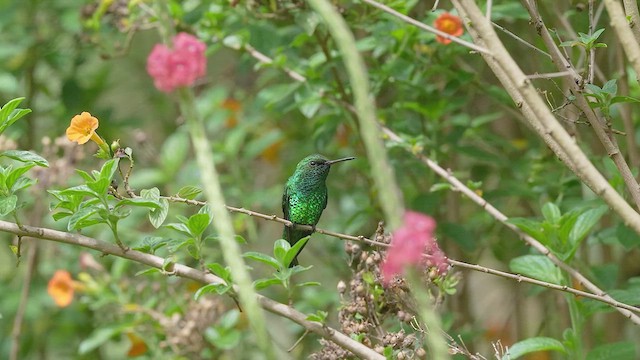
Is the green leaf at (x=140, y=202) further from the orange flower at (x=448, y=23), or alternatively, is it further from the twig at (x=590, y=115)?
the orange flower at (x=448, y=23)

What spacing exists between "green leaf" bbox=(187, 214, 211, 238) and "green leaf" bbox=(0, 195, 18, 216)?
42cm

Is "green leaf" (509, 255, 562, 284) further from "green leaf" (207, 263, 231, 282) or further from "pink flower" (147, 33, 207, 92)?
"pink flower" (147, 33, 207, 92)

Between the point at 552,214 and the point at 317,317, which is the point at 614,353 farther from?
the point at 317,317

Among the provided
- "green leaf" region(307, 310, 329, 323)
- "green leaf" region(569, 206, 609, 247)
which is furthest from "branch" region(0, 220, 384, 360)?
"green leaf" region(569, 206, 609, 247)

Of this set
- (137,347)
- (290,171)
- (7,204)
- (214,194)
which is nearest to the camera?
(214,194)

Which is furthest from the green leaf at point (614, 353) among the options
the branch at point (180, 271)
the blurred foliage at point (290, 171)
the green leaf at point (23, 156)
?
the green leaf at point (23, 156)

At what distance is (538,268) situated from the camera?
8.48 feet

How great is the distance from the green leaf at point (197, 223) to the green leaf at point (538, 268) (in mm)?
943

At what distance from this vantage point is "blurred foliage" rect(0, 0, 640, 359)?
254 centimetres

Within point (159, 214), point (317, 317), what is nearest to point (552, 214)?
point (317, 317)

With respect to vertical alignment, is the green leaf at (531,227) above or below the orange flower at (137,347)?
above

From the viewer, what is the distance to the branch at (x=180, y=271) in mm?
2072

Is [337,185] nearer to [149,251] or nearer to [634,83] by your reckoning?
[634,83]

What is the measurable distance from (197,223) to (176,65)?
1.01 metres
